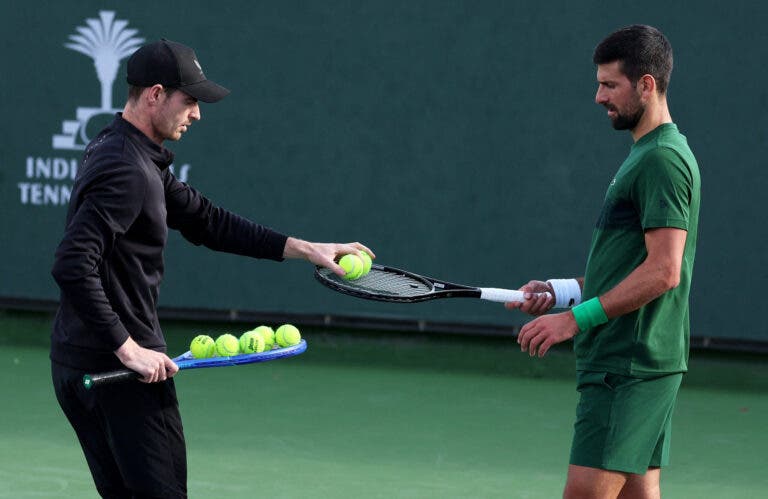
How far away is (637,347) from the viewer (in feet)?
11.9

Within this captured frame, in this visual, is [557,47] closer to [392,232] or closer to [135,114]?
[392,232]

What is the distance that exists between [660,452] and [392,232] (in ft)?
13.2

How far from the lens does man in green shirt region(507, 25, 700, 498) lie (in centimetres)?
358

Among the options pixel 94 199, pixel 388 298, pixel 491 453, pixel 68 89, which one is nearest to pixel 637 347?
pixel 388 298

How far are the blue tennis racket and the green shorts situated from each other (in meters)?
0.85

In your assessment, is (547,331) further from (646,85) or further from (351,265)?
(351,265)

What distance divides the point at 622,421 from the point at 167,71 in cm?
159

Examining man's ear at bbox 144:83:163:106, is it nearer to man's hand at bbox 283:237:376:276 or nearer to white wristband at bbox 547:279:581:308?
man's hand at bbox 283:237:376:276

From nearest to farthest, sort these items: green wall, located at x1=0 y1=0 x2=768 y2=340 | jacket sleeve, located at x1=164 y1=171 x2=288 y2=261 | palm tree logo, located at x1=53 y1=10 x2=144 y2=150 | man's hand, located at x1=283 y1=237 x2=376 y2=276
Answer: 1. jacket sleeve, located at x1=164 y1=171 x2=288 y2=261
2. man's hand, located at x1=283 y1=237 x2=376 y2=276
3. green wall, located at x1=0 y1=0 x2=768 y2=340
4. palm tree logo, located at x1=53 y1=10 x2=144 y2=150

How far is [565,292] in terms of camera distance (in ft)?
13.6

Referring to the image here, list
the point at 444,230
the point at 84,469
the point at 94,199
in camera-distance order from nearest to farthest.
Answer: the point at 94,199 → the point at 84,469 → the point at 444,230

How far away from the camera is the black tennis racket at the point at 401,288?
4047 mm

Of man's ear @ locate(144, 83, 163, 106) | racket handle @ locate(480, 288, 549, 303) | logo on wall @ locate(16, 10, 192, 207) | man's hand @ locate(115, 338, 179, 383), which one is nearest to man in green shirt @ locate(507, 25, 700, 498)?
racket handle @ locate(480, 288, 549, 303)

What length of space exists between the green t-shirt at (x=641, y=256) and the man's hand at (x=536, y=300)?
13.6 inches
